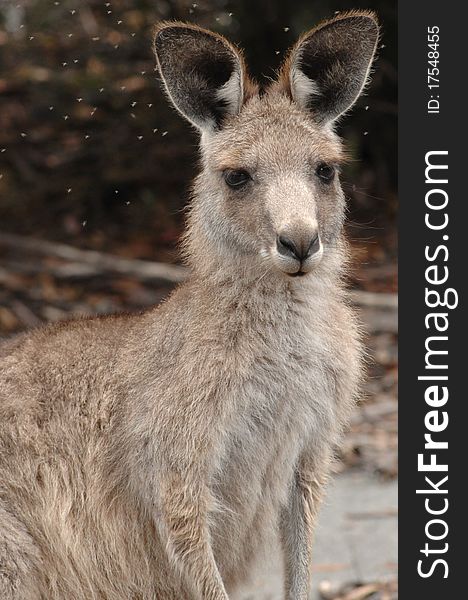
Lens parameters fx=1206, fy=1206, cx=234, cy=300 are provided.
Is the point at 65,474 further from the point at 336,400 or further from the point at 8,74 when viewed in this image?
the point at 8,74

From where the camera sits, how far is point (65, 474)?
4.70 metres

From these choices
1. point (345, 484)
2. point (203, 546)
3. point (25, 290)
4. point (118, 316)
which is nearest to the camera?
point (203, 546)

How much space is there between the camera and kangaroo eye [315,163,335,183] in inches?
177

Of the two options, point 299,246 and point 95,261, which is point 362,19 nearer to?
point 299,246

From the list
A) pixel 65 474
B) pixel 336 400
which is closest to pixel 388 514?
pixel 336 400

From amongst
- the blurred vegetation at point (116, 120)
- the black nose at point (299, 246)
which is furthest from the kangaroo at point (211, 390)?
the blurred vegetation at point (116, 120)

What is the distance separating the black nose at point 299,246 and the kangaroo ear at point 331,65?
79 cm

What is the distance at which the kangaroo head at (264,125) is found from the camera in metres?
4.40

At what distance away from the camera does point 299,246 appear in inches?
161

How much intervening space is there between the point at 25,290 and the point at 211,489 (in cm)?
474

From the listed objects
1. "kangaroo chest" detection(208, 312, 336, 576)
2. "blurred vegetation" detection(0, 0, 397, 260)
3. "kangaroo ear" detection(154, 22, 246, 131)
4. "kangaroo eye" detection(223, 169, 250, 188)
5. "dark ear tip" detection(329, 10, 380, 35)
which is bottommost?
"kangaroo chest" detection(208, 312, 336, 576)

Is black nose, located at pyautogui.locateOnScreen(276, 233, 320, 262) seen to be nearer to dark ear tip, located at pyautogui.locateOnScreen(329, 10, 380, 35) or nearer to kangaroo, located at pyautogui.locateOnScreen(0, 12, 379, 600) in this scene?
kangaroo, located at pyautogui.locateOnScreen(0, 12, 379, 600)

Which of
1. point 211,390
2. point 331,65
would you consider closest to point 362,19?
point 331,65

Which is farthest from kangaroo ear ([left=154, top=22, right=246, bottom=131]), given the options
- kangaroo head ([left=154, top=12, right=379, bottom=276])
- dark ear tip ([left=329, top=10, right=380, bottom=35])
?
dark ear tip ([left=329, top=10, right=380, bottom=35])
